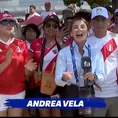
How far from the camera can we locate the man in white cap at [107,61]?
4023mm

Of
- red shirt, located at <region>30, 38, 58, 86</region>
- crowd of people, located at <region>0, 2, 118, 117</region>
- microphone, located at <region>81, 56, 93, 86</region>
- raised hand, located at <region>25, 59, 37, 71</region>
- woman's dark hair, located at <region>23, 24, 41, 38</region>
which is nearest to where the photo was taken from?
microphone, located at <region>81, 56, 93, 86</region>

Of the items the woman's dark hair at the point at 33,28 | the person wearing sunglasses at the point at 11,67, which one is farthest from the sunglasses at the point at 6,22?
the woman's dark hair at the point at 33,28

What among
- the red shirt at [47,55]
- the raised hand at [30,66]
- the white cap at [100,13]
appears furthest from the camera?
the red shirt at [47,55]

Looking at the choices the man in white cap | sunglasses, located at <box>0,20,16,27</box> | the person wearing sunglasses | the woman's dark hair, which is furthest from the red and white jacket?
the woman's dark hair

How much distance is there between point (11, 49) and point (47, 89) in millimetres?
796

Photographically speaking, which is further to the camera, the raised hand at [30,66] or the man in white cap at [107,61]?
the raised hand at [30,66]

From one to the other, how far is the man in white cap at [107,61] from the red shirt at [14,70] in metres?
0.90

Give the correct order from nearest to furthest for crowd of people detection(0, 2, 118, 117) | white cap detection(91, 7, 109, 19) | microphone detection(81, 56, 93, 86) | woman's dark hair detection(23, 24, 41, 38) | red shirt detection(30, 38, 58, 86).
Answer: microphone detection(81, 56, 93, 86) → crowd of people detection(0, 2, 118, 117) → white cap detection(91, 7, 109, 19) → red shirt detection(30, 38, 58, 86) → woman's dark hair detection(23, 24, 41, 38)

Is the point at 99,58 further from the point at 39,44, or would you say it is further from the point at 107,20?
the point at 39,44

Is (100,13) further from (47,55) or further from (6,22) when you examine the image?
(6,22)

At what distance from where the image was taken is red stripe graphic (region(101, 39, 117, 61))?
4035 mm

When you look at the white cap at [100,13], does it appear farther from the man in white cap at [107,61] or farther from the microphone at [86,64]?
the microphone at [86,64]

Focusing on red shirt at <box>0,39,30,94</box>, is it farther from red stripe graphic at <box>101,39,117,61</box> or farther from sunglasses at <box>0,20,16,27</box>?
red stripe graphic at <box>101,39,117,61</box>

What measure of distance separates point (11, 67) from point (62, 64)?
2.27 ft
